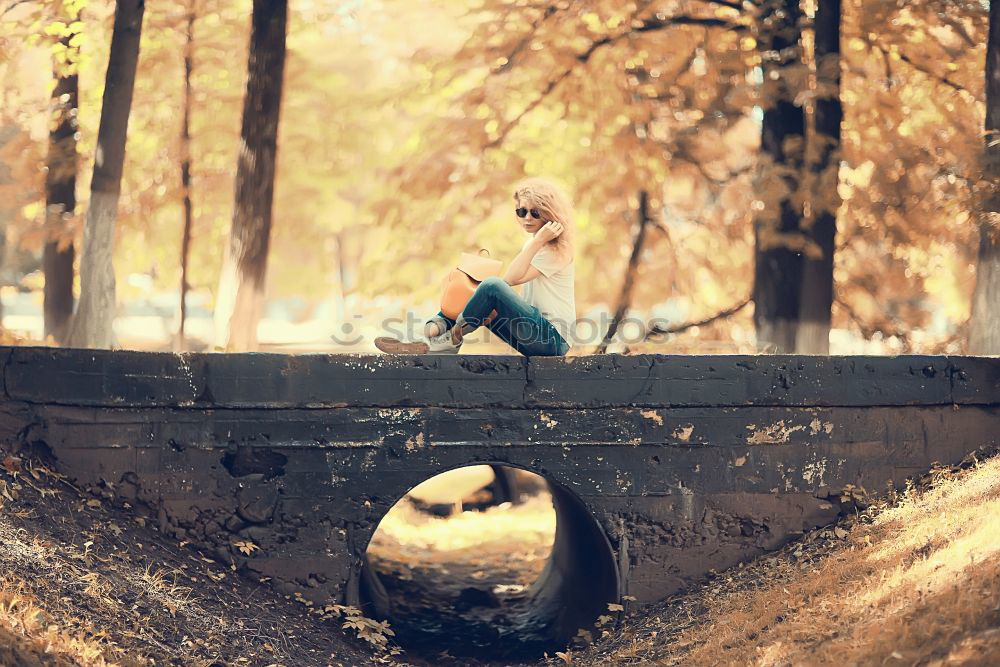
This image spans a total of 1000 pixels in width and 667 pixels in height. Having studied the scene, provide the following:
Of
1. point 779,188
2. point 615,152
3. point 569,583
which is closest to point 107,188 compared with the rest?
point 615,152

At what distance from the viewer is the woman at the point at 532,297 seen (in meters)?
7.25

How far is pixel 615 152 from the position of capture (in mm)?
11539

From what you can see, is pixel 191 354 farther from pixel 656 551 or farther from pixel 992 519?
pixel 992 519

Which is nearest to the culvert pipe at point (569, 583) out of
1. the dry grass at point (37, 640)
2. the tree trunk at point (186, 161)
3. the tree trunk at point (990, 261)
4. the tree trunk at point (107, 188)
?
the dry grass at point (37, 640)

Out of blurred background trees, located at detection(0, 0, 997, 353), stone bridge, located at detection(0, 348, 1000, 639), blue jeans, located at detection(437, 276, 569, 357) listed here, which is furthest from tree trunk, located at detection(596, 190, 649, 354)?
blue jeans, located at detection(437, 276, 569, 357)

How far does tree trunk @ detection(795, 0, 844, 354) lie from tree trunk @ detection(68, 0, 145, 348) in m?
6.28

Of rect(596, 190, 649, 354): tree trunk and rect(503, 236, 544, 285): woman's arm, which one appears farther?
rect(596, 190, 649, 354): tree trunk

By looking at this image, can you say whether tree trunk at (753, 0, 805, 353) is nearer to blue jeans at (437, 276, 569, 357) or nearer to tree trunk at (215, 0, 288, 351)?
blue jeans at (437, 276, 569, 357)

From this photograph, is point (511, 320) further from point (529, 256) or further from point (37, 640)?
point (37, 640)

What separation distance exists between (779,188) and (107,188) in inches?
243

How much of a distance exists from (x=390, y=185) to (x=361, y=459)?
625 cm

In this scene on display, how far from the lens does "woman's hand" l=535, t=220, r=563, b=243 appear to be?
729cm

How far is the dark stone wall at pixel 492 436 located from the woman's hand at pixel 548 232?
33.0 inches

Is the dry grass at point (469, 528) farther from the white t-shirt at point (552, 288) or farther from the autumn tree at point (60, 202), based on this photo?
the white t-shirt at point (552, 288)
